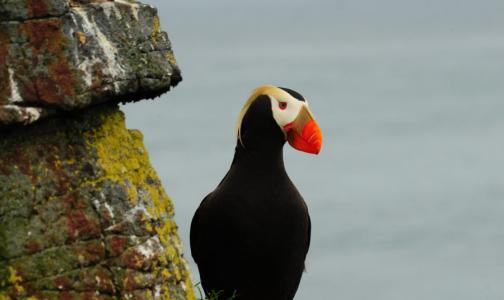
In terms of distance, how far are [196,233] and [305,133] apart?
1.43 meters

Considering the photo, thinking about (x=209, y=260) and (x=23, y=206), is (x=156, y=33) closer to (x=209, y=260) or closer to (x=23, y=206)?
(x=23, y=206)

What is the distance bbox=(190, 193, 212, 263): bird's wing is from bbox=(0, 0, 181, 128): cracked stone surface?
2360 mm

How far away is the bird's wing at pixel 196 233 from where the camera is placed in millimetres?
9125

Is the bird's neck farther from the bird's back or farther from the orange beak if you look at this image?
the orange beak

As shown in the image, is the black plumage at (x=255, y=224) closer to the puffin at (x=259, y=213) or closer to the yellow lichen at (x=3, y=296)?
the puffin at (x=259, y=213)

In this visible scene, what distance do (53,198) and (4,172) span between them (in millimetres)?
293

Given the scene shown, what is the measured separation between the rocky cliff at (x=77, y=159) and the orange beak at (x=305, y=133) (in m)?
1.49

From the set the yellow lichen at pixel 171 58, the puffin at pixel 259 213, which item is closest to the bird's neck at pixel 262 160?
the puffin at pixel 259 213

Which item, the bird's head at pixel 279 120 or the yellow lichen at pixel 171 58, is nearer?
the yellow lichen at pixel 171 58

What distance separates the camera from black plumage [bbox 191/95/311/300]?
28.5 ft

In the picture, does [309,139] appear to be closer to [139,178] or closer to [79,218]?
[139,178]

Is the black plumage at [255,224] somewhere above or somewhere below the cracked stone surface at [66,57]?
below

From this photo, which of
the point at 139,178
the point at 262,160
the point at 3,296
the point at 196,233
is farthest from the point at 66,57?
the point at 196,233

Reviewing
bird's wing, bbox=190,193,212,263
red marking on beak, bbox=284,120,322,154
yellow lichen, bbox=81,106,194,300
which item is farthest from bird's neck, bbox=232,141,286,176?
yellow lichen, bbox=81,106,194,300
